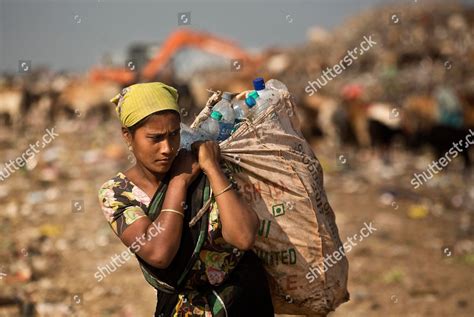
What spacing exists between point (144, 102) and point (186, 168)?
10.4 inches

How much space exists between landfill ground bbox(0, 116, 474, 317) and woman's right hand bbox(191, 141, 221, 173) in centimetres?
337

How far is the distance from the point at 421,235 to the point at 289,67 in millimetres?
15751

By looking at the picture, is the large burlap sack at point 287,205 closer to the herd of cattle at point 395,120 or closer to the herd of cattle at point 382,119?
the herd of cattle at point 382,119

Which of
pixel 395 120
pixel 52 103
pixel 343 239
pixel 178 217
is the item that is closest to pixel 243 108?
pixel 178 217

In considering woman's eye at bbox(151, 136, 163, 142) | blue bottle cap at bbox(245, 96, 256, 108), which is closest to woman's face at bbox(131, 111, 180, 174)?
woman's eye at bbox(151, 136, 163, 142)

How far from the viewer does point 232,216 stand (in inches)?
82.1

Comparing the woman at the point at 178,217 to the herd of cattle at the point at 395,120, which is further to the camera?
the herd of cattle at the point at 395,120

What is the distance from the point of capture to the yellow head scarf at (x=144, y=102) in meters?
2.11

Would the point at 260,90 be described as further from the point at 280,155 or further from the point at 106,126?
the point at 106,126

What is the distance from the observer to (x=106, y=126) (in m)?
16.5

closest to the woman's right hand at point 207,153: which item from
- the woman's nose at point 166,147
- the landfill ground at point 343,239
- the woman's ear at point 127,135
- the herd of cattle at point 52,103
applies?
the woman's nose at point 166,147

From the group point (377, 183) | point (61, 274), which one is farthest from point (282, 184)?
point (377, 183)

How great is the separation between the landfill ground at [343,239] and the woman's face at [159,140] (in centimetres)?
345

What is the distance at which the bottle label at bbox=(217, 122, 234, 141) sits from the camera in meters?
2.39
